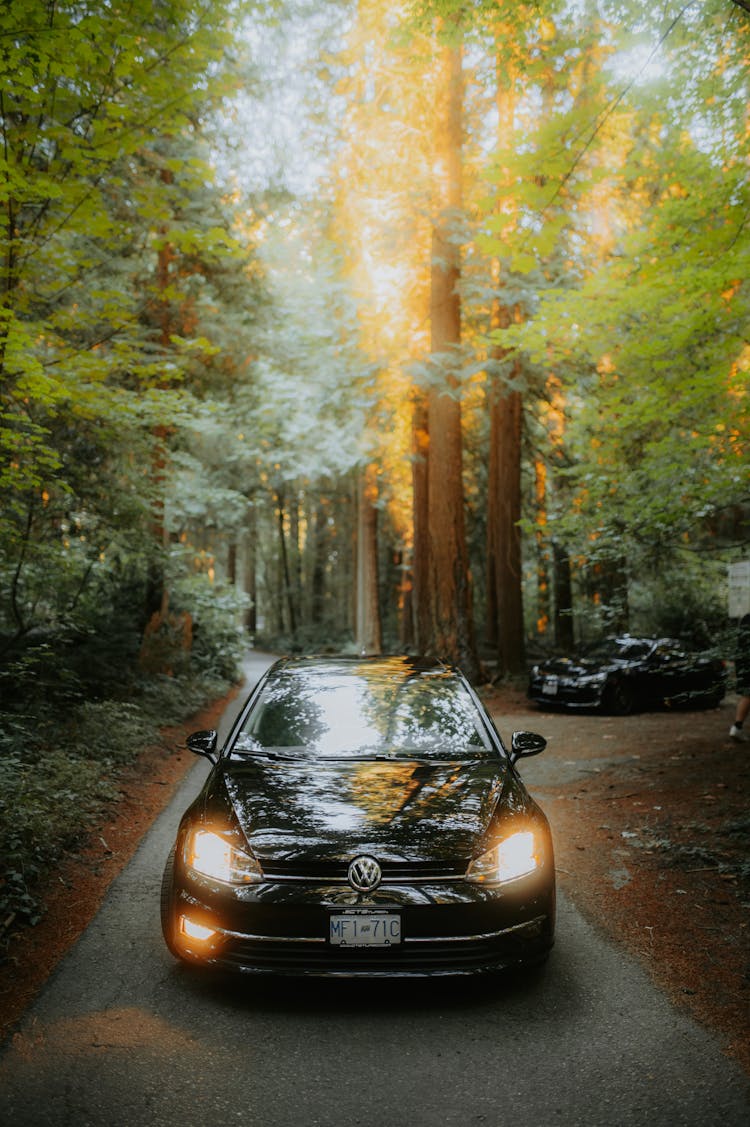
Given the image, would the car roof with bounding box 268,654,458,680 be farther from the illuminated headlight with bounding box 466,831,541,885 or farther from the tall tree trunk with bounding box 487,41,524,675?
the tall tree trunk with bounding box 487,41,524,675

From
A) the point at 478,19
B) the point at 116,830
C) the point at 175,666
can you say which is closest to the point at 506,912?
the point at 116,830

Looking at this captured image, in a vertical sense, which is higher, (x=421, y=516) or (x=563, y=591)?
(x=421, y=516)

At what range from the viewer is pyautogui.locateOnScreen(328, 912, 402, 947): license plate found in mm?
3291

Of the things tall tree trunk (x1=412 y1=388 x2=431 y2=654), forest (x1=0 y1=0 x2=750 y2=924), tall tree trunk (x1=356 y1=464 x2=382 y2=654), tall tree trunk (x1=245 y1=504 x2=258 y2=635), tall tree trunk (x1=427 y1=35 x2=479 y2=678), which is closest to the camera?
forest (x1=0 y1=0 x2=750 y2=924)

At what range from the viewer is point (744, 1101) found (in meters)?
2.76

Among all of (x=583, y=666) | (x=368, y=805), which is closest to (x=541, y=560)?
(x=583, y=666)

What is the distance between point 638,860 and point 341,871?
10.9 ft

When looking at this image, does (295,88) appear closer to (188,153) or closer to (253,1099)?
(188,153)

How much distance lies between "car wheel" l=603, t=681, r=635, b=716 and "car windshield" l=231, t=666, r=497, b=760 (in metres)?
9.28

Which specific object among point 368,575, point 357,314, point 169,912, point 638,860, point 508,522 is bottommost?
point 638,860

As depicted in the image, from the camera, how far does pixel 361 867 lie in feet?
11.2

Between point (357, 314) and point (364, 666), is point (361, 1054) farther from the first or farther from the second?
point (357, 314)

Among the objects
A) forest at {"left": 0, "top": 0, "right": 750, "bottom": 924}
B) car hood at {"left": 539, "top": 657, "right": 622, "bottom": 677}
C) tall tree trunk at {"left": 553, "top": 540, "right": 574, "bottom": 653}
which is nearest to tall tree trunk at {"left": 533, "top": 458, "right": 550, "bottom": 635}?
forest at {"left": 0, "top": 0, "right": 750, "bottom": 924}

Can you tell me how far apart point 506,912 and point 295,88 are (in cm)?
1496
